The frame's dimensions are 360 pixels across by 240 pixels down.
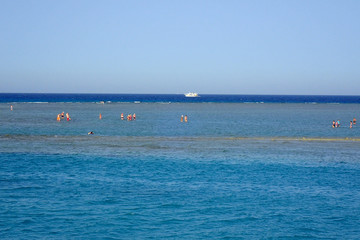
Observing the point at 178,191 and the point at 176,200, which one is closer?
the point at 176,200

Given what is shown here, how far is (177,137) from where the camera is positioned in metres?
56.4

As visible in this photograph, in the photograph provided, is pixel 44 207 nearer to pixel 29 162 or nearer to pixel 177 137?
pixel 29 162

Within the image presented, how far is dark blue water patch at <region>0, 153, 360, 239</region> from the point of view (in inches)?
774

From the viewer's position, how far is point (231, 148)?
45531 mm

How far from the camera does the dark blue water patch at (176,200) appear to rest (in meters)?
19.7

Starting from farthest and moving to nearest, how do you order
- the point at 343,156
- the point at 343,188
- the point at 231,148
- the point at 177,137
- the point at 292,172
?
the point at 177,137
the point at 231,148
the point at 343,156
the point at 292,172
the point at 343,188

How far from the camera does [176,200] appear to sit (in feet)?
78.7

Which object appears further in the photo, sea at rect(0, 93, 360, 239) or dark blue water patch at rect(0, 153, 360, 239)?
sea at rect(0, 93, 360, 239)

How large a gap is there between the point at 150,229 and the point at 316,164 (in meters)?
21.0

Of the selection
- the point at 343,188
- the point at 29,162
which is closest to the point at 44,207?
the point at 29,162

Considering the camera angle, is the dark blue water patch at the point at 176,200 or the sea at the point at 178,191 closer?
the dark blue water patch at the point at 176,200

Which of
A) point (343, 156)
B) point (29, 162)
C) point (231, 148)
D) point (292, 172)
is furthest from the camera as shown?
point (231, 148)

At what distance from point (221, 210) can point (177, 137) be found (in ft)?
112

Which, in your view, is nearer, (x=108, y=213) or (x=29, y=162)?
(x=108, y=213)
